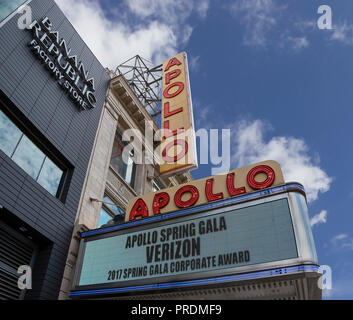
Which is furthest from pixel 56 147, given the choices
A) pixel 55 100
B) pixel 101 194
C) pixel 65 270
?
pixel 65 270

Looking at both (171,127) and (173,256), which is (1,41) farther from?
(173,256)

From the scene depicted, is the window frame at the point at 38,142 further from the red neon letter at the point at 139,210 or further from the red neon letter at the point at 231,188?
the red neon letter at the point at 231,188

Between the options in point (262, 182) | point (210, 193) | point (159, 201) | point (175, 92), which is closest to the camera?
point (262, 182)

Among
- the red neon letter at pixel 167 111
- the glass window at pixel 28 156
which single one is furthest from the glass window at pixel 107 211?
the red neon letter at pixel 167 111

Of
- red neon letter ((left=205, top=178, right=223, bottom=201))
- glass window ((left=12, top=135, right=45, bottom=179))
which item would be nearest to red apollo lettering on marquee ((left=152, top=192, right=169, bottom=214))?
red neon letter ((left=205, top=178, right=223, bottom=201))

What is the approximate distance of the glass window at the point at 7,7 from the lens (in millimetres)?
11742

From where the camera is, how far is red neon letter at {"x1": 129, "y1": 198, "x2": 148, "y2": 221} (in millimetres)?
11822

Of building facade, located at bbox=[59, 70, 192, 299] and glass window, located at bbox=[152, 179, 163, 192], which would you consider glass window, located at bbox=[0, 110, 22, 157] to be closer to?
building facade, located at bbox=[59, 70, 192, 299]

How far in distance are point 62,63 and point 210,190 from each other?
9267 mm

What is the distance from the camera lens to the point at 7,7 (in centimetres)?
1195

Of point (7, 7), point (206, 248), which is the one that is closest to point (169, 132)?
point (206, 248)

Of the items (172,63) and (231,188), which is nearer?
(231,188)

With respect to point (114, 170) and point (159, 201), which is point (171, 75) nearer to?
point (114, 170)

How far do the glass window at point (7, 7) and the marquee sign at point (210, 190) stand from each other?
8.58 metres
